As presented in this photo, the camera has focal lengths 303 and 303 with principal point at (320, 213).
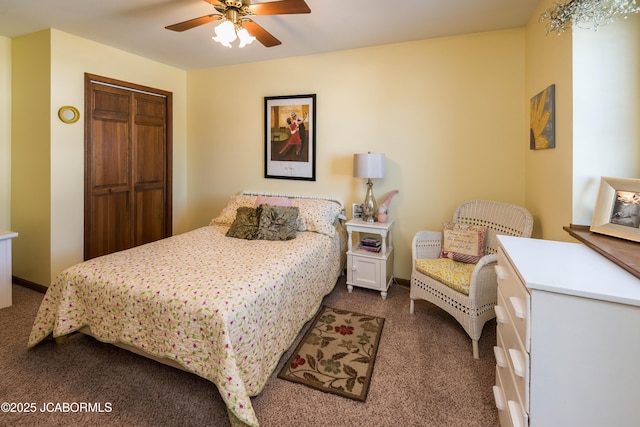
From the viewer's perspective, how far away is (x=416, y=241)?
277cm

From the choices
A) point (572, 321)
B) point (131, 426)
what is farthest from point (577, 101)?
point (131, 426)

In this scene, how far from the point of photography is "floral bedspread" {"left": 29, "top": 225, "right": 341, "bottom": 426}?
152 cm

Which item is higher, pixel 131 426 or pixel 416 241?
pixel 416 241

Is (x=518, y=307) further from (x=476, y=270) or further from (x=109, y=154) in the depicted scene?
(x=109, y=154)

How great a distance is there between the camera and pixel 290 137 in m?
3.64

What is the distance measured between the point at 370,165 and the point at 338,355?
1757 millimetres

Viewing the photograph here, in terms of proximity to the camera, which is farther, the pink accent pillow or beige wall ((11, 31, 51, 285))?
the pink accent pillow

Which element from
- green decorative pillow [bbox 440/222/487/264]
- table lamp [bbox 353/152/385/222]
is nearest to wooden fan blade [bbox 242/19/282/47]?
table lamp [bbox 353/152/385/222]

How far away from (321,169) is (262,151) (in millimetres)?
841

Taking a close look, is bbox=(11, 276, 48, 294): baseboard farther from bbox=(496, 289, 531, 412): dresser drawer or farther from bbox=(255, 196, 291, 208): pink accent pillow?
bbox=(496, 289, 531, 412): dresser drawer

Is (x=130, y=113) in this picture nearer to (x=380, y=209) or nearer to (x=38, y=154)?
(x=38, y=154)

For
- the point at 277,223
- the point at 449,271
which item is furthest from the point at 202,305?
the point at 449,271

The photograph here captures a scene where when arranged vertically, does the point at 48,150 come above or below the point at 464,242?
above

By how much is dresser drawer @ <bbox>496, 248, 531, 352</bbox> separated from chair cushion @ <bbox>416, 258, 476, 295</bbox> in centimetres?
63
